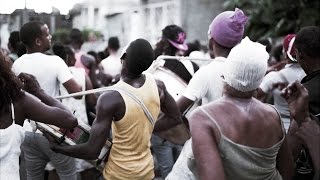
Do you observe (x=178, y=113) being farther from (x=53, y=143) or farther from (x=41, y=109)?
(x=41, y=109)

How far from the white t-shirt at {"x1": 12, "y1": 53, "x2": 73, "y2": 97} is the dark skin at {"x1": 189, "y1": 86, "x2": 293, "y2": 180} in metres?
2.55

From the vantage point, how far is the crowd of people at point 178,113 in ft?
10.2

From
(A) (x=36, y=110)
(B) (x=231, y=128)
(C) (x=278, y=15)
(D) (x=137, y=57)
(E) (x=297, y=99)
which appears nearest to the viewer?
(E) (x=297, y=99)

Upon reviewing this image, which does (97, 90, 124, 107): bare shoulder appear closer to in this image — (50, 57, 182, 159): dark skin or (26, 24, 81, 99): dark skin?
(50, 57, 182, 159): dark skin

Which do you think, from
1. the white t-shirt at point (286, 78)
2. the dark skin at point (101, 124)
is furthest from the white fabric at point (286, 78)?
the dark skin at point (101, 124)

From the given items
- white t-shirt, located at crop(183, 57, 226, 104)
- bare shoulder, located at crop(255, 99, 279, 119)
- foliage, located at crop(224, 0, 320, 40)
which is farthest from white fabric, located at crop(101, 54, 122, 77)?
foliage, located at crop(224, 0, 320, 40)

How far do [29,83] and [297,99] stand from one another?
77.5 inches

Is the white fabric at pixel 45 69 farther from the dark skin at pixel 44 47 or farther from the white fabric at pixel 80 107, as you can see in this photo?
the white fabric at pixel 80 107

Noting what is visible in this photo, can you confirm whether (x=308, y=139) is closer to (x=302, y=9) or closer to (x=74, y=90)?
(x=74, y=90)

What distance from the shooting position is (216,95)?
4.75m

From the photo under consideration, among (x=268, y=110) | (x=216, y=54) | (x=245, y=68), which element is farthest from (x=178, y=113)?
(x=245, y=68)

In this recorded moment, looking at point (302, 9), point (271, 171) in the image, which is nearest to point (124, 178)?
point (271, 171)

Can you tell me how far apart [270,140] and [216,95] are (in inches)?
61.0

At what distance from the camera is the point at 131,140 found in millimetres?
4238
